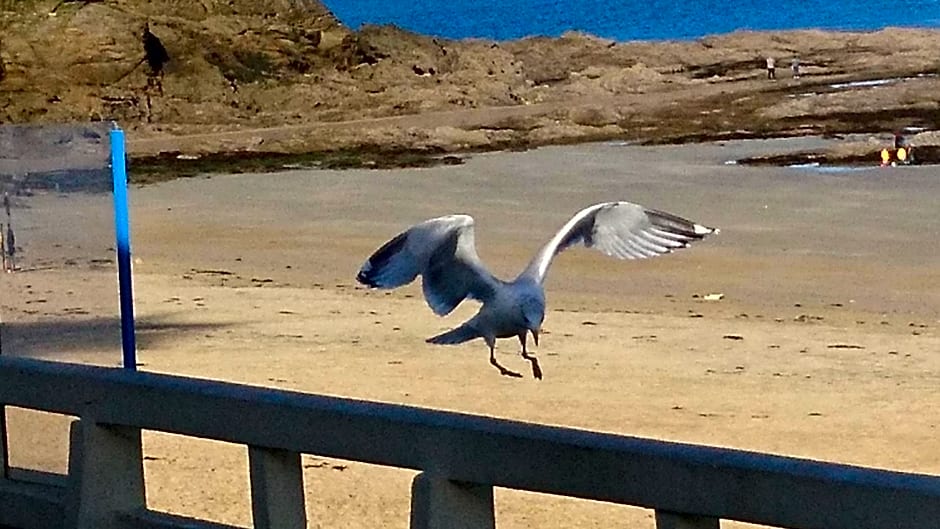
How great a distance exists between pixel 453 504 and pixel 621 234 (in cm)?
207

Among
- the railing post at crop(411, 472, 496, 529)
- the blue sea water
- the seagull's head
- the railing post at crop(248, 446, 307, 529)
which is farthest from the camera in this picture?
the blue sea water

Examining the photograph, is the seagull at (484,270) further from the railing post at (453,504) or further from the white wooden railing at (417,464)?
the railing post at (453,504)

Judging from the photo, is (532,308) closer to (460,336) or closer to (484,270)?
(484,270)

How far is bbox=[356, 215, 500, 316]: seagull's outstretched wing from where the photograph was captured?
6879 millimetres

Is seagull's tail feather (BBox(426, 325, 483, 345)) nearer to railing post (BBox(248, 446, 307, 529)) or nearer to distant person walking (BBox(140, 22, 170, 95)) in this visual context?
railing post (BBox(248, 446, 307, 529))

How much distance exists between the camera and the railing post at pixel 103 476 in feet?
19.7

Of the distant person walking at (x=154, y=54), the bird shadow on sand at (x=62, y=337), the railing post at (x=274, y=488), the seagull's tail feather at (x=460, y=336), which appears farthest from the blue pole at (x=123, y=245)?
the distant person walking at (x=154, y=54)

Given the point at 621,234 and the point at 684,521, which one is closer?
the point at 684,521

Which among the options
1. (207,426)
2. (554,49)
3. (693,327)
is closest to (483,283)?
(207,426)

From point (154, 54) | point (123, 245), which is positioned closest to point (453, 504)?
point (123, 245)

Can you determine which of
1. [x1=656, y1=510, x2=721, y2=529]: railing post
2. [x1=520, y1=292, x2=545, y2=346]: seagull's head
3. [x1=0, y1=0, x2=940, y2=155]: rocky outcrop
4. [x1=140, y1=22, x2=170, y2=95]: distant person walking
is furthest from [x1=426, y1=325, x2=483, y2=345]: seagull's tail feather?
[x1=140, y1=22, x2=170, y2=95]: distant person walking

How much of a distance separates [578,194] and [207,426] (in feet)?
70.7

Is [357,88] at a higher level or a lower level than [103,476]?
lower

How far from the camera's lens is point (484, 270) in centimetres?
704
